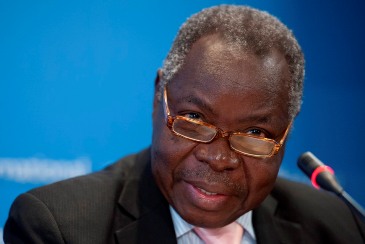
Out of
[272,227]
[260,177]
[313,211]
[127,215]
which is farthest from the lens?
[313,211]

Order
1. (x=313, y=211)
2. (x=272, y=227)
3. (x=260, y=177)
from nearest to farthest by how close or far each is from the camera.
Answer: (x=260, y=177) → (x=272, y=227) → (x=313, y=211)

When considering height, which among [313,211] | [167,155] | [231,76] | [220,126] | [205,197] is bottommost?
[313,211]

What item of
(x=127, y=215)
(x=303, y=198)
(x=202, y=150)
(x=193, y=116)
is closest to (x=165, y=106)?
(x=193, y=116)

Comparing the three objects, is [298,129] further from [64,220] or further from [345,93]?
[64,220]

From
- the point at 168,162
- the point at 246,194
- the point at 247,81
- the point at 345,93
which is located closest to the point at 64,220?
the point at 168,162

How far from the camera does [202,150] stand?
1.86 metres

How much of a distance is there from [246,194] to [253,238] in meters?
0.36

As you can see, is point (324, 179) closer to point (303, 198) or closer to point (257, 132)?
point (257, 132)

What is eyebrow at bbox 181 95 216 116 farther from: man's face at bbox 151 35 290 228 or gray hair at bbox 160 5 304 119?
gray hair at bbox 160 5 304 119

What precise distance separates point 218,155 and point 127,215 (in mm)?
468

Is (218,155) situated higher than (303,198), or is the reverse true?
(218,155)

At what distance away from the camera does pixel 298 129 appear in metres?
3.04

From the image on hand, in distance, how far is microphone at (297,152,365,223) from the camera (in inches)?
72.4

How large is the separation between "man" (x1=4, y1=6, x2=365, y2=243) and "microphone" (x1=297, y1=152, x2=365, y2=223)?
102 millimetres
